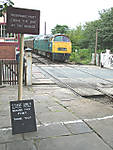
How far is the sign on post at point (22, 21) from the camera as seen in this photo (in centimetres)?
368

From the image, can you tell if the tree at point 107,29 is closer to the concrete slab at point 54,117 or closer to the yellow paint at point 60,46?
the yellow paint at point 60,46

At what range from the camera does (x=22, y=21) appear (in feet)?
12.3

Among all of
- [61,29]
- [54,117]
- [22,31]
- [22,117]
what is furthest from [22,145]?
[61,29]

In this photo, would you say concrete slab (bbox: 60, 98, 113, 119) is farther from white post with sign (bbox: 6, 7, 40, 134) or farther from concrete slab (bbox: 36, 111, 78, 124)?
white post with sign (bbox: 6, 7, 40, 134)

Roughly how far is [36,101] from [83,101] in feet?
5.51

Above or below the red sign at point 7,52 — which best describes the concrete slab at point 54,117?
below

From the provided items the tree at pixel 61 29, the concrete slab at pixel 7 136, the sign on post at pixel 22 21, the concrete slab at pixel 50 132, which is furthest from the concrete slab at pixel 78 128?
the tree at pixel 61 29

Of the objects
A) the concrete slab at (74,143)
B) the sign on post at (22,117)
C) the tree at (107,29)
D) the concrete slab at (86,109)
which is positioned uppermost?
the tree at (107,29)

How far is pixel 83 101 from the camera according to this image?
6.64 m

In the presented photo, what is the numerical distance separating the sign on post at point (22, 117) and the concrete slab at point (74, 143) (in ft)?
1.57

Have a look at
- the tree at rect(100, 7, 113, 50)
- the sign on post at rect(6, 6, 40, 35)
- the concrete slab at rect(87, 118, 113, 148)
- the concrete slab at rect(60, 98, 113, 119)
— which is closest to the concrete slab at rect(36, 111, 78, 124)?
the concrete slab at rect(60, 98, 113, 119)

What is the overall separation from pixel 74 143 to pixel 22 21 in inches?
102

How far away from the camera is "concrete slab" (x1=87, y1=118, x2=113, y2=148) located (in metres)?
3.73

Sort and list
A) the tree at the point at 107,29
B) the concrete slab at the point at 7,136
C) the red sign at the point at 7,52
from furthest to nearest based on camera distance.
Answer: the tree at the point at 107,29
the red sign at the point at 7,52
the concrete slab at the point at 7,136
